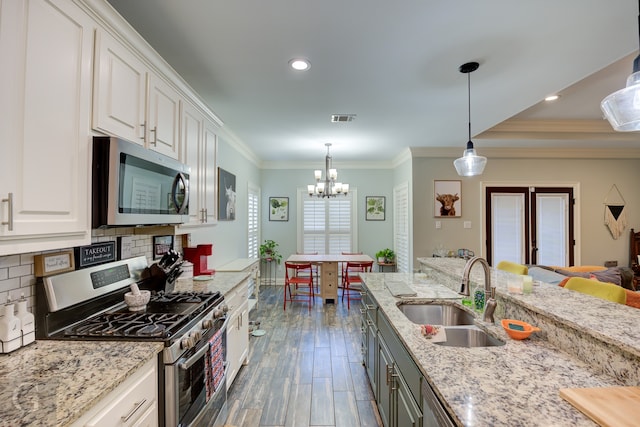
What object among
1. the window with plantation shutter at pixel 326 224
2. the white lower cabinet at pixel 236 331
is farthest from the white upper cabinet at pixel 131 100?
the window with plantation shutter at pixel 326 224

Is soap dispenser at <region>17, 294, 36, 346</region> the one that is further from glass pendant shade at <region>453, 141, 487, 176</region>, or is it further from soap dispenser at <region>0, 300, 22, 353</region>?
glass pendant shade at <region>453, 141, 487, 176</region>

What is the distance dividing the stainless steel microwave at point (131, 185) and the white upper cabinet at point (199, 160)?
1.43 feet

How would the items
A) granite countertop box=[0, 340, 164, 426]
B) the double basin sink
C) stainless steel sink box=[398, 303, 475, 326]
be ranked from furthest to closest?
stainless steel sink box=[398, 303, 475, 326] < the double basin sink < granite countertop box=[0, 340, 164, 426]

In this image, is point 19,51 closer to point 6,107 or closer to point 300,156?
point 6,107

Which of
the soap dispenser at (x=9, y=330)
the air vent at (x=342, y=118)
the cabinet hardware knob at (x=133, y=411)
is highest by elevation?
the air vent at (x=342, y=118)

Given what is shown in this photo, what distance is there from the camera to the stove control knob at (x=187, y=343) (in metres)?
1.47

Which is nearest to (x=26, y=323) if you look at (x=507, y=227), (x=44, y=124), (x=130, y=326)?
(x=130, y=326)

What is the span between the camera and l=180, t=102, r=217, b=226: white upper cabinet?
7.53 ft

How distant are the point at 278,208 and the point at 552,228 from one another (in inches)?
198

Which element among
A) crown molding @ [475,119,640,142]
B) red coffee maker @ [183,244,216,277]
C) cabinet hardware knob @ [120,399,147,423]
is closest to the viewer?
cabinet hardware knob @ [120,399,147,423]

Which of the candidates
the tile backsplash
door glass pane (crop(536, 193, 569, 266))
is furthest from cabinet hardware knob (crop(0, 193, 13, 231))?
door glass pane (crop(536, 193, 569, 266))

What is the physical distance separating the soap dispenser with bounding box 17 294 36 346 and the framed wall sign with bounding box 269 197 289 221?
199 inches

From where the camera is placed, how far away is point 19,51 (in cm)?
100

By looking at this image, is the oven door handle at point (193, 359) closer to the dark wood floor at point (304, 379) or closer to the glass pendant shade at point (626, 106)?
the dark wood floor at point (304, 379)
